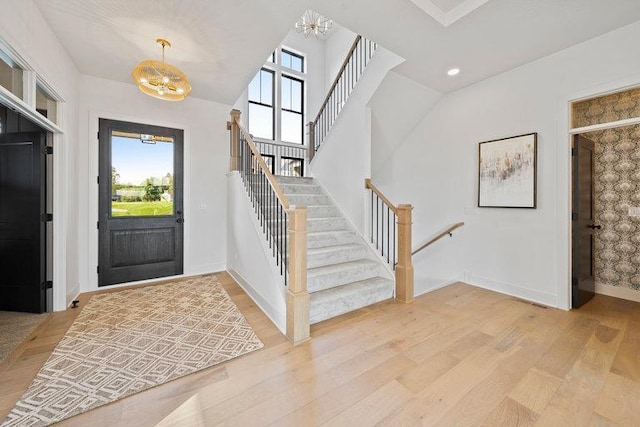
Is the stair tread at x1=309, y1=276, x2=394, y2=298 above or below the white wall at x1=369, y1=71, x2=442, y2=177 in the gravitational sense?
below

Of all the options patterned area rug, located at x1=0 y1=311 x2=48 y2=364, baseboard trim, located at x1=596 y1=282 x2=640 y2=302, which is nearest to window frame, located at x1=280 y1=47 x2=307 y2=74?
patterned area rug, located at x1=0 y1=311 x2=48 y2=364

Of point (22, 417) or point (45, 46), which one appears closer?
point (22, 417)

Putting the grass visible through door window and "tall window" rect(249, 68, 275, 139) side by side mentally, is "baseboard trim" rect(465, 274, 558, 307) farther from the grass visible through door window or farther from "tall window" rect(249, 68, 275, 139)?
"tall window" rect(249, 68, 275, 139)

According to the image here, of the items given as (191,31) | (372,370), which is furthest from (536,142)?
(191,31)

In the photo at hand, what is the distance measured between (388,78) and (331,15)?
1.33 meters

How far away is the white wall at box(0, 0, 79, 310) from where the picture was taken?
6.92ft

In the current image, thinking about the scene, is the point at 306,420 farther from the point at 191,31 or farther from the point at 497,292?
the point at 191,31

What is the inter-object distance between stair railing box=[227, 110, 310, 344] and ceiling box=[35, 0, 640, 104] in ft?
4.24

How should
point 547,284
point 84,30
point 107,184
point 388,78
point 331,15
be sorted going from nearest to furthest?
point 331,15, point 84,30, point 547,284, point 388,78, point 107,184

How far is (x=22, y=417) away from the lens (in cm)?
149

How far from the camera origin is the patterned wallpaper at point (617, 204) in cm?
332

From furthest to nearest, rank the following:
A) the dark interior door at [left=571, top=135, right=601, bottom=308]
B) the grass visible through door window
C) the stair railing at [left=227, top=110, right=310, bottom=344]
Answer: the grass visible through door window, the dark interior door at [left=571, top=135, right=601, bottom=308], the stair railing at [left=227, top=110, right=310, bottom=344]

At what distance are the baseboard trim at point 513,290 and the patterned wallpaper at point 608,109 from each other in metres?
2.10

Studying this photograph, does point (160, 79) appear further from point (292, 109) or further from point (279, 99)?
point (292, 109)
